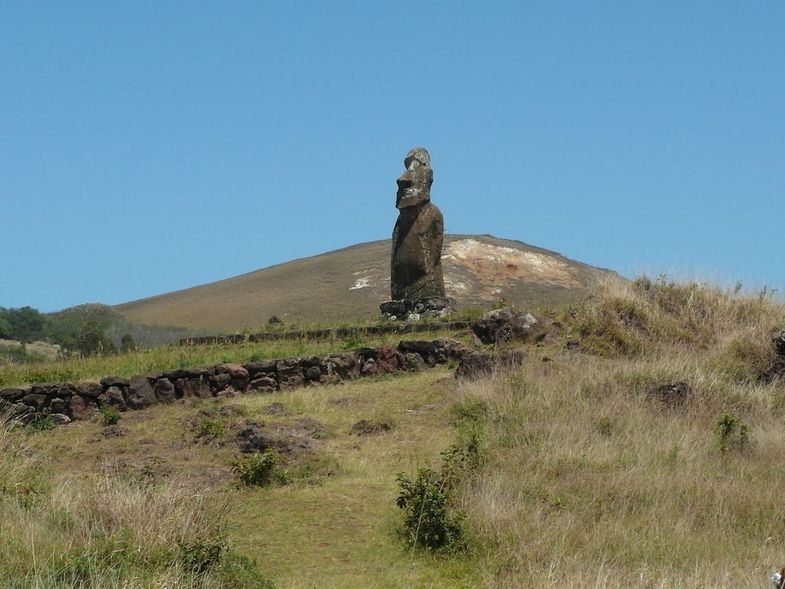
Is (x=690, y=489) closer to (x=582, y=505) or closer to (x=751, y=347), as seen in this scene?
(x=582, y=505)

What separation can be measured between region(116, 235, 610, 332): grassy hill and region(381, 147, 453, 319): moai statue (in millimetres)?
10388

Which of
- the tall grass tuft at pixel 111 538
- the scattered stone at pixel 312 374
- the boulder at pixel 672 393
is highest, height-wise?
the scattered stone at pixel 312 374

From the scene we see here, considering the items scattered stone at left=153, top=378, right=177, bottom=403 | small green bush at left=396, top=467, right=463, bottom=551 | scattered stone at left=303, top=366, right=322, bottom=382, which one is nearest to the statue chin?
scattered stone at left=303, top=366, right=322, bottom=382

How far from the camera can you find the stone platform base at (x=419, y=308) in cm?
2533

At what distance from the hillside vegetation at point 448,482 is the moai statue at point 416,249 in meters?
6.07

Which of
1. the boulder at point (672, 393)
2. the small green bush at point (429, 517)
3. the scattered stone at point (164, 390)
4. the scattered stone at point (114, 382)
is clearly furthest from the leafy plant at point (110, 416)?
the boulder at point (672, 393)

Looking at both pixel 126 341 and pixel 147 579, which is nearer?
pixel 147 579

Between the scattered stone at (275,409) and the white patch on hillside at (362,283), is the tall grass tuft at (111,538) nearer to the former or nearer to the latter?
the scattered stone at (275,409)

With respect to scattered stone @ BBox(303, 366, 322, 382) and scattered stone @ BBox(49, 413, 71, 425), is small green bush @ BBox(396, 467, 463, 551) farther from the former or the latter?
scattered stone @ BBox(303, 366, 322, 382)

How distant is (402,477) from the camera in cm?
1195

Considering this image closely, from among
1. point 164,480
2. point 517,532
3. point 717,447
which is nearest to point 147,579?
point 517,532

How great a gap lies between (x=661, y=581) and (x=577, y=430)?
5364 mm

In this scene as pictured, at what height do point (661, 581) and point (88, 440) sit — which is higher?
point (88, 440)

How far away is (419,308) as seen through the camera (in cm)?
2544
